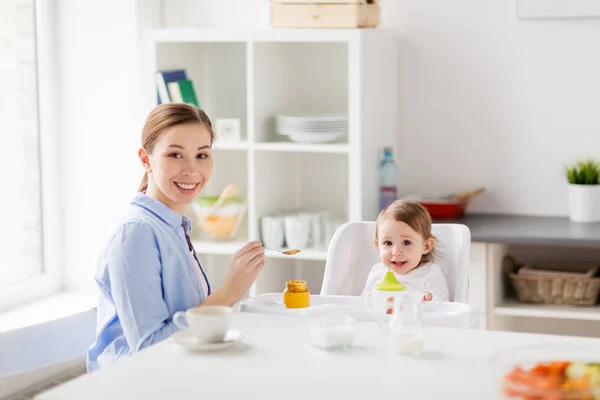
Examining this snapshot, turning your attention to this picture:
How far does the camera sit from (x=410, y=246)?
2.64m

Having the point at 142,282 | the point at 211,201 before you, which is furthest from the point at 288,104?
the point at 142,282

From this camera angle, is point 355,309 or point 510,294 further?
point 510,294

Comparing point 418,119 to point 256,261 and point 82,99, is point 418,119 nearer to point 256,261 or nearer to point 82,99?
point 82,99

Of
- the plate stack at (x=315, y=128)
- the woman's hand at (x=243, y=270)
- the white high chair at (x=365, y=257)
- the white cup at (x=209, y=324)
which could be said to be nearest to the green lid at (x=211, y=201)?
the plate stack at (x=315, y=128)

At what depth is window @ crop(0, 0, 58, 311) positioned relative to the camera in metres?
3.48

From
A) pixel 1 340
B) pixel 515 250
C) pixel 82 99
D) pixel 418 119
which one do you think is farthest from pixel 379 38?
pixel 1 340

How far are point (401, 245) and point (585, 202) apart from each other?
3.54 feet

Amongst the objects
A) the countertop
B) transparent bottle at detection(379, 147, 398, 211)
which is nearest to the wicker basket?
the countertop

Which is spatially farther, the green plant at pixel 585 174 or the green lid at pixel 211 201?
the green lid at pixel 211 201

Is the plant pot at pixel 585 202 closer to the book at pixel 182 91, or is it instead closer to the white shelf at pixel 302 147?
the white shelf at pixel 302 147

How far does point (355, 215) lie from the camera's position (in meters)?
3.38

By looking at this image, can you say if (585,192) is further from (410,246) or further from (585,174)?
(410,246)

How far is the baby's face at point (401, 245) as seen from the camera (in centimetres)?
262

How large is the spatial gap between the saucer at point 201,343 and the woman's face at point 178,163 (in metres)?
0.42
